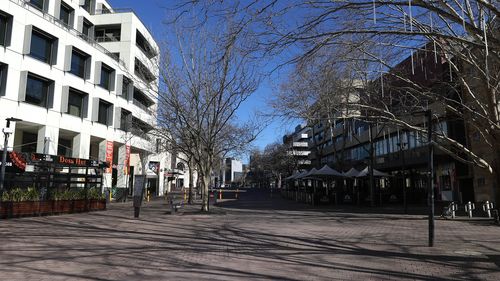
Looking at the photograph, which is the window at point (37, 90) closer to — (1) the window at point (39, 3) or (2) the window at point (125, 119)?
(1) the window at point (39, 3)

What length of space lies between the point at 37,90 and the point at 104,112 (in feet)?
34.6

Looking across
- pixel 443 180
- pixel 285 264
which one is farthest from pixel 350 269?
Answer: pixel 443 180

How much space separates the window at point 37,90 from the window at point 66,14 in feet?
25.3

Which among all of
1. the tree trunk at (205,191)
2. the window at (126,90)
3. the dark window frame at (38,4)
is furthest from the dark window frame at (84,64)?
the tree trunk at (205,191)

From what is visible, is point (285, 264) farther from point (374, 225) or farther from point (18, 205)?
point (18, 205)

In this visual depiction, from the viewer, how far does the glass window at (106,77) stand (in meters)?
42.6

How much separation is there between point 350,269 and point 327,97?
1204 centimetres

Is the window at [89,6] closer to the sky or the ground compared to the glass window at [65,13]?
closer to the sky

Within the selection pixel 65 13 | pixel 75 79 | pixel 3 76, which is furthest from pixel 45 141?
pixel 65 13

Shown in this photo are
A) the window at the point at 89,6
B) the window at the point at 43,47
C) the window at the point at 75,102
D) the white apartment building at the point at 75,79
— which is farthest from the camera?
the window at the point at 89,6

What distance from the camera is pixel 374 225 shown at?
17922mm

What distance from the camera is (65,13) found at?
40.0 meters

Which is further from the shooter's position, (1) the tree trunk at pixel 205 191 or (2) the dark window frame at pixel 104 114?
(2) the dark window frame at pixel 104 114

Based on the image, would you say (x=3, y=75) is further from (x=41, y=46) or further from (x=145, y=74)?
(x=145, y=74)
